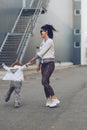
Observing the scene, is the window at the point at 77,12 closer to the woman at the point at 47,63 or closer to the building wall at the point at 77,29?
the building wall at the point at 77,29

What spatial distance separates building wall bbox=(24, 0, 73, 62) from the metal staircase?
314cm

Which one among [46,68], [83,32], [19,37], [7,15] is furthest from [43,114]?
[83,32]

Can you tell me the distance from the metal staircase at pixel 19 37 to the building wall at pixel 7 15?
0.30 meters

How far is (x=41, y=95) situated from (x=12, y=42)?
488 inches

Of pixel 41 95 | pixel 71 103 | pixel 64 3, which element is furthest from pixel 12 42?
pixel 71 103

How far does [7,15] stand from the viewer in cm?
2645

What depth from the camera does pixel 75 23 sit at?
34.1m

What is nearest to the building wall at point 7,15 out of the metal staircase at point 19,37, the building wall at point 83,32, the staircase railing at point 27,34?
the metal staircase at point 19,37

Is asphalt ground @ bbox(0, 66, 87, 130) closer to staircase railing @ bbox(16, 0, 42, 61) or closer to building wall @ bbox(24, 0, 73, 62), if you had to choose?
staircase railing @ bbox(16, 0, 42, 61)

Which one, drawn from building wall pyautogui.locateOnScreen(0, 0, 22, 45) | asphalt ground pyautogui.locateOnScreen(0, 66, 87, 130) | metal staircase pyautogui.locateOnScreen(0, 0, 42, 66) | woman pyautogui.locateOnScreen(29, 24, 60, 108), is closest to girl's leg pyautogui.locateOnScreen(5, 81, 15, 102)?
asphalt ground pyautogui.locateOnScreen(0, 66, 87, 130)

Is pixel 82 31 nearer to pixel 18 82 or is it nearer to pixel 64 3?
pixel 64 3

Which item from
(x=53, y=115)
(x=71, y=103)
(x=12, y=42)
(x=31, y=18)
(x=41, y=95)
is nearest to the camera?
(x=53, y=115)

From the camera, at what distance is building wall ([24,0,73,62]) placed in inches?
1288

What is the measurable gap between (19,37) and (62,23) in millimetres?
7643
